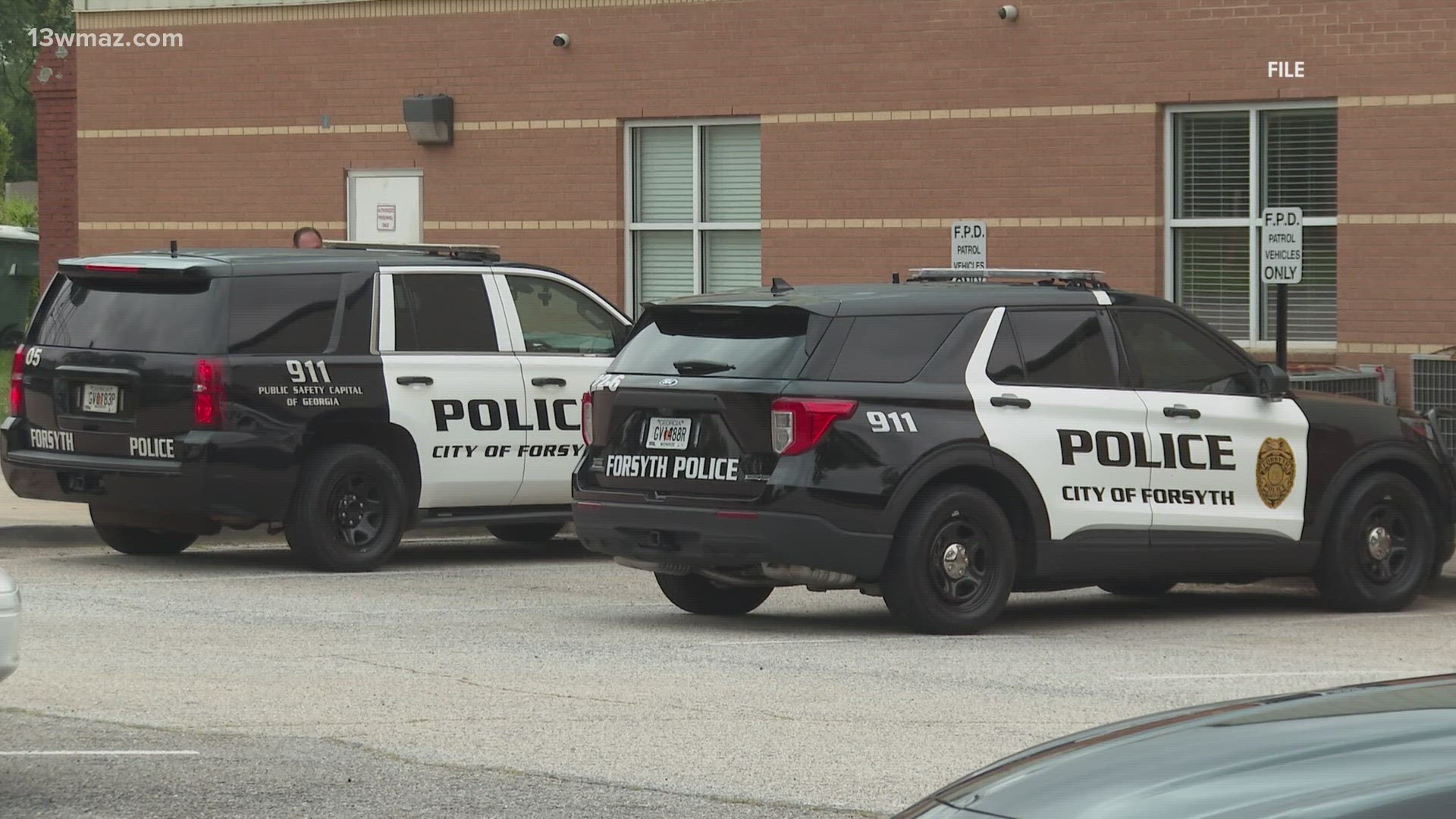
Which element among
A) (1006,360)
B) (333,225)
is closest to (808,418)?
(1006,360)

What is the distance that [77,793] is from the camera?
22.4ft

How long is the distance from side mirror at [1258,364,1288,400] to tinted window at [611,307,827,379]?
8.45ft

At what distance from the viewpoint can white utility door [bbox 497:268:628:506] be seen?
13.7 metres

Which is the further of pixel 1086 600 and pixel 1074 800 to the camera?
pixel 1086 600

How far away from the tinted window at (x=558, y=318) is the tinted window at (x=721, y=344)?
9.26 ft

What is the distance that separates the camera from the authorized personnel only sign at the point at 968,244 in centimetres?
1750

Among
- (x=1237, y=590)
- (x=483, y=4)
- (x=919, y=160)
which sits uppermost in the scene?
(x=483, y=4)

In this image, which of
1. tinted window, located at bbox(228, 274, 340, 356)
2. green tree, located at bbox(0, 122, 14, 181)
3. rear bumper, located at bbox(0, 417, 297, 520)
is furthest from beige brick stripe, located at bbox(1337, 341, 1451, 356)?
green tree, located at bbox(0, 122, 14, 181)

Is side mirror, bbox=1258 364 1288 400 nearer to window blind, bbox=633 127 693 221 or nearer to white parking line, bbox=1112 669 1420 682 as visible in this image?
white parking line, bbox=1112 669 1420 682

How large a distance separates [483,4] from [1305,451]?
11644 mm

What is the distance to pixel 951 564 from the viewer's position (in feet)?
34.4

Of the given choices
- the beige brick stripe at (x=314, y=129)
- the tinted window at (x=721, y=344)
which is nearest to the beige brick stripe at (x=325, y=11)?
the beige brick stripe at (x=314, y=129)

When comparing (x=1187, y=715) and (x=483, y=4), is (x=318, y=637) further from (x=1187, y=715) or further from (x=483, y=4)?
(x=483, y=4)

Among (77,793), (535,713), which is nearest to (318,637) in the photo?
(535,713)
